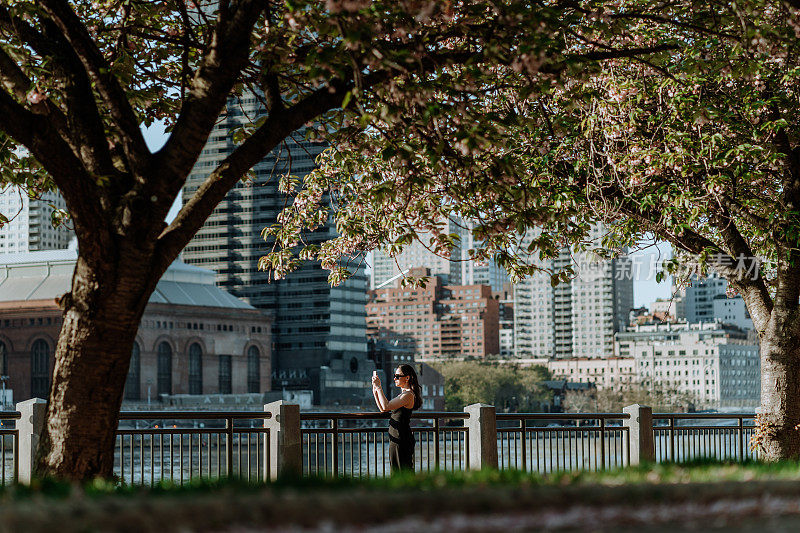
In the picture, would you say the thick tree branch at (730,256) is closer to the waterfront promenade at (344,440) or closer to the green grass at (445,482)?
the waterfront promenade at (344,440)

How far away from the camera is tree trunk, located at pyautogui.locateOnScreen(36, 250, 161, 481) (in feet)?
27.2

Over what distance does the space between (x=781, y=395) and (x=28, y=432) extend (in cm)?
1076

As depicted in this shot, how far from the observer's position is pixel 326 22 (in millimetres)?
8352

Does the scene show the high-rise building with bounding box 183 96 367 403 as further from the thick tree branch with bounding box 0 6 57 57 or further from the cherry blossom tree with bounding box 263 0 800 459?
the thick tree branch with bounding box 0 6 57 57

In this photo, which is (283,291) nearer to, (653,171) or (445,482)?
(653,171)

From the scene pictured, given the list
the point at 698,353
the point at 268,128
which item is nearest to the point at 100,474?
the point at 268,128

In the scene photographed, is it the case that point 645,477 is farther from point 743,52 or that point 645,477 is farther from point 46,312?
point 46,312

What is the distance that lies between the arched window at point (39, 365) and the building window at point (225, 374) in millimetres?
20933

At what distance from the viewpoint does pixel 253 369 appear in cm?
12719

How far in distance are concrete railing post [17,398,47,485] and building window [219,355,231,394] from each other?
111341 mm

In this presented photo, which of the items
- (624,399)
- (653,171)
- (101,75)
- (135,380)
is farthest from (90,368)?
(624,399)

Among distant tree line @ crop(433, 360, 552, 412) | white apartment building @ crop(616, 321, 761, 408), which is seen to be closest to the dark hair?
distant tree line @ crop(433, 360, 552, 412)

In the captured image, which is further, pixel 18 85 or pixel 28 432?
pixel 28 432

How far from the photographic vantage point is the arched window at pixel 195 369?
390ft
